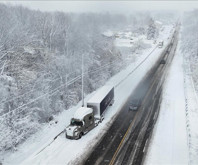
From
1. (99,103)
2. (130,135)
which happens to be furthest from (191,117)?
(99,103)

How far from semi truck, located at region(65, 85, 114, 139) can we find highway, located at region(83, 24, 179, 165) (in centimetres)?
220

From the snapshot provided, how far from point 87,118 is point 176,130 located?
10.7 meters

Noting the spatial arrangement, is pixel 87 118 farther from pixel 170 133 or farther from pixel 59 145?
pixel 170 133

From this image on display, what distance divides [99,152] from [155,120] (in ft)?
33.8

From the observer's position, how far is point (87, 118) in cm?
2331

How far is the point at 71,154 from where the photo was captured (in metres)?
19.8

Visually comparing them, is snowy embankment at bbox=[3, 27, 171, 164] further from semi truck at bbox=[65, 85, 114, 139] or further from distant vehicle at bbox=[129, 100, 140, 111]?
distant vehicle at bbox=[129, 100, 140, 111]

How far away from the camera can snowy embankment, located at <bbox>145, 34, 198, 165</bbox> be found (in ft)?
63.2

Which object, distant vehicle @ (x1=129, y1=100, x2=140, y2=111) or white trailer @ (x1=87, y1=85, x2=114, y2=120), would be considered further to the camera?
distant vehicle @ (x1=129, y1=100, x2=140, y2=111)

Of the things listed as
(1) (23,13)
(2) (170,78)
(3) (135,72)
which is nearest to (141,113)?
(2) (170,78)

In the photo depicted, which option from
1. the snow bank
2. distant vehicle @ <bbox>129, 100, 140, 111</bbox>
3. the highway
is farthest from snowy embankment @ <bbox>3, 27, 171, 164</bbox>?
the snow bank

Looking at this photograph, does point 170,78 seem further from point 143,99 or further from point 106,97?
point 106,97

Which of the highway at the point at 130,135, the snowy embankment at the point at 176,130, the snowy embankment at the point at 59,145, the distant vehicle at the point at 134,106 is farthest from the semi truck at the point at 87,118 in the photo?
the snowy embankment at the point at 176,130

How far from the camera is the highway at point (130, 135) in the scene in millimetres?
19016
